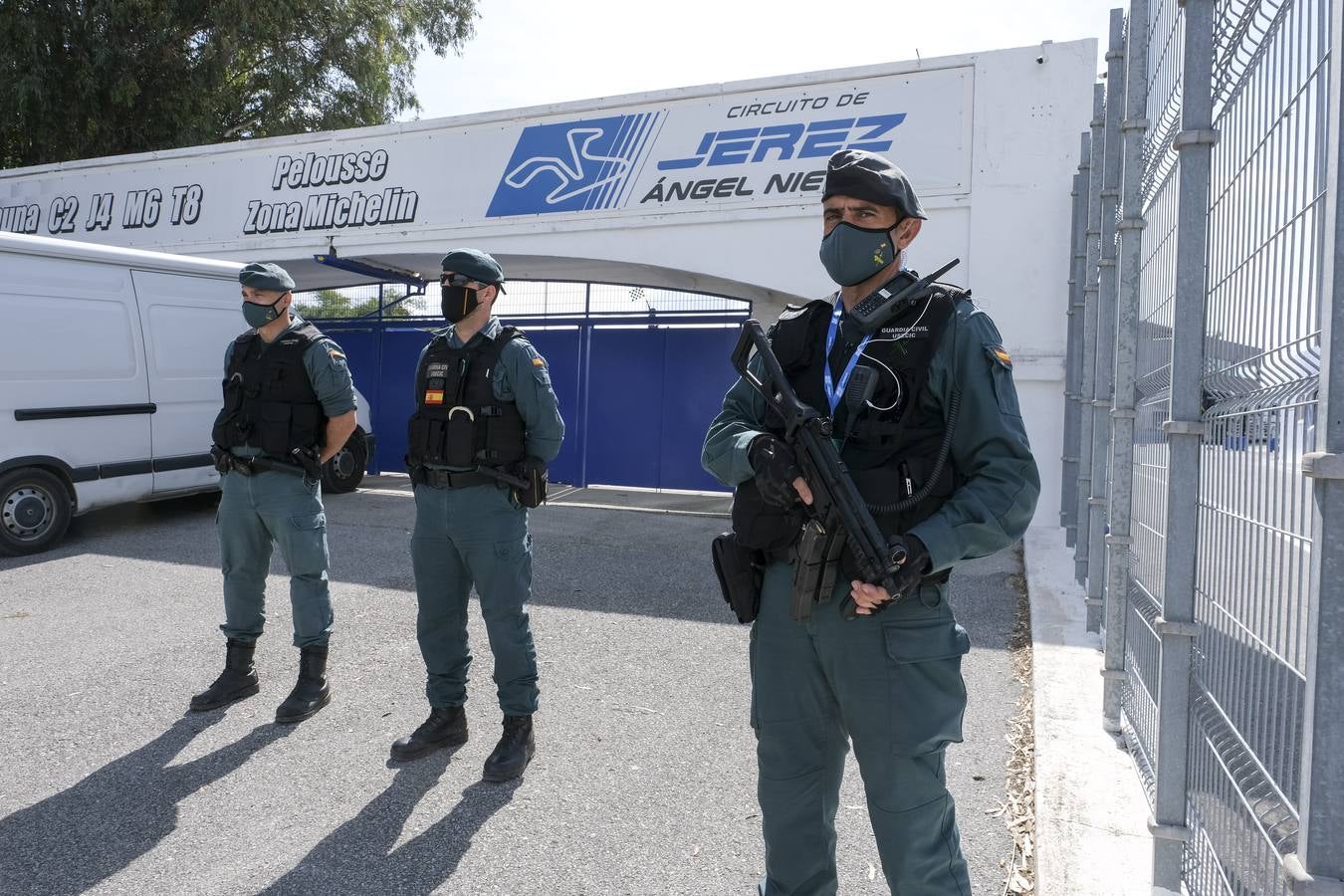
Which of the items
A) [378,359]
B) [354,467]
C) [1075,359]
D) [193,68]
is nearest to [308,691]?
[354,467]

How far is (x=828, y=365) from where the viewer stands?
2.14m

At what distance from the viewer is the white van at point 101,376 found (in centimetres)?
683

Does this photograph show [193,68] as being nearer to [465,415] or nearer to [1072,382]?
[1072,382]

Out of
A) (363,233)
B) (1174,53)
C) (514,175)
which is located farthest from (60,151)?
(1174,53)

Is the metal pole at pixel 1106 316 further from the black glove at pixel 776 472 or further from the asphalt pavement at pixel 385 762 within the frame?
the black glove at pixel 776 472

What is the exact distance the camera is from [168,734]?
369cm

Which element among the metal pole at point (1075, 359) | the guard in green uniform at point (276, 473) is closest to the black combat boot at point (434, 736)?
the guard in green uniform at point (276, 473)

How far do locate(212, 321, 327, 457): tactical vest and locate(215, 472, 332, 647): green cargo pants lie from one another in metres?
0.16

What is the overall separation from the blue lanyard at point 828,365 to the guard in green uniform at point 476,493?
1567 mm

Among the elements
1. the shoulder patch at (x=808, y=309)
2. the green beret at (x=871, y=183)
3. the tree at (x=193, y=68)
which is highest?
the tree at (x=193, y=68)

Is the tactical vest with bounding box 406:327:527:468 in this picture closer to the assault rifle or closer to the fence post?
the assault rifle

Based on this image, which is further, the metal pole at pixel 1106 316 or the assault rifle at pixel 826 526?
the metal pole at pixel 1106 316

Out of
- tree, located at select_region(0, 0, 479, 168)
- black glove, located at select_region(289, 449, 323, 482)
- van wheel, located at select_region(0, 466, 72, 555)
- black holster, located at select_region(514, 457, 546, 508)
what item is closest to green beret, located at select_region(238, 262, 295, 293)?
black glove, located at select_region(289, 449, 323, 482)

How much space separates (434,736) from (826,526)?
217cm
